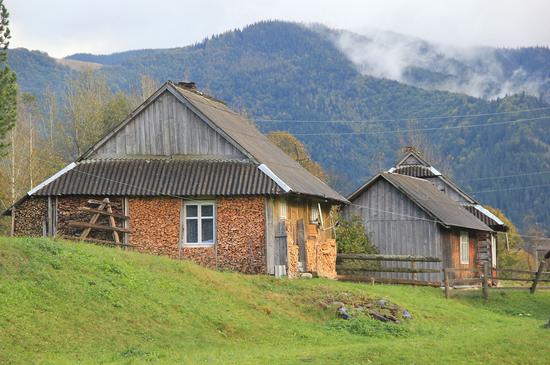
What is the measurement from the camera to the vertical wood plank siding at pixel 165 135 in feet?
125

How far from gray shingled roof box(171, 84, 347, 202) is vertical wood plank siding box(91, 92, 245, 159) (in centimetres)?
55

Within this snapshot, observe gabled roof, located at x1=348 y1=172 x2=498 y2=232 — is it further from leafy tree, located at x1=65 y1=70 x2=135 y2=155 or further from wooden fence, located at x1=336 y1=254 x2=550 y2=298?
leafy tree, located at x1=65 y1=70 x2=135 y2=155

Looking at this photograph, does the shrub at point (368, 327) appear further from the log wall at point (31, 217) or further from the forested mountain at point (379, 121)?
the forested mountain at point (379, 121)

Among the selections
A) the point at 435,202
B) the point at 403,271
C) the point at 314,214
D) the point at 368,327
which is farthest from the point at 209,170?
the point at 435,202

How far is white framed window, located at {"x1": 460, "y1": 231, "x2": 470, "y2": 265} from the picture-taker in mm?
50625

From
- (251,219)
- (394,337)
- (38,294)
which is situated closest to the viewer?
(38,294)

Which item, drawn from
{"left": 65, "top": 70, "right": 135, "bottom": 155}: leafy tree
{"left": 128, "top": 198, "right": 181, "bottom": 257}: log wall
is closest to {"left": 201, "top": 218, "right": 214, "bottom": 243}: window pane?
{"left": 128, "top": 198, "right": 181, "bottom": 257}: log wall

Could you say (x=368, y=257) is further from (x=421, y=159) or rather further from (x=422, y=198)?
(x=421, y=159)

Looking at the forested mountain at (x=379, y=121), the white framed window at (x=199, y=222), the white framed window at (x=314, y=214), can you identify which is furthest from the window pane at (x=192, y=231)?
the forested mountain at (x=379, y=121)

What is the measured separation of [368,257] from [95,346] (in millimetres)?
22485

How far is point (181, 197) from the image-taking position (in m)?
36.8

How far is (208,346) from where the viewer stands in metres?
23.1

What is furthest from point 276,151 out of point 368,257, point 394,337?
point 394,337

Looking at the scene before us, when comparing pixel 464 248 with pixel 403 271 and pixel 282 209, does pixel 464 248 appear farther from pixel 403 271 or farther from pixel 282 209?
pixel 282 209
